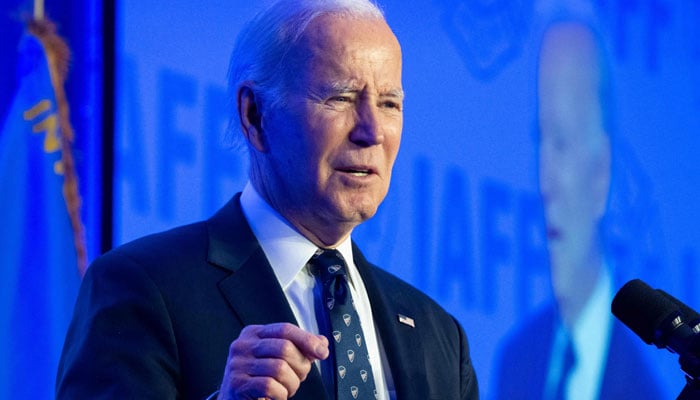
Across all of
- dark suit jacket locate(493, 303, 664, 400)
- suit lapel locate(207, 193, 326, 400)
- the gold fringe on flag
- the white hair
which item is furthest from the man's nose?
dark suit jacket locate(493, 303, 664, 400)

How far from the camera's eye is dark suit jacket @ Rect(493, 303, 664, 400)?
2912mm

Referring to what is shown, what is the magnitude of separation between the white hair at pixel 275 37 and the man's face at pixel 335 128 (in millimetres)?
19

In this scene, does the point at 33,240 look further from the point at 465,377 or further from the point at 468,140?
the point at 468,140

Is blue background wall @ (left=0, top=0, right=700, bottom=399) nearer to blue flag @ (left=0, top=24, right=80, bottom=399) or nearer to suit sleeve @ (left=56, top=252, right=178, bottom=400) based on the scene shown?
blue flag @ (left=0, top=24, right=80, bottom=399)

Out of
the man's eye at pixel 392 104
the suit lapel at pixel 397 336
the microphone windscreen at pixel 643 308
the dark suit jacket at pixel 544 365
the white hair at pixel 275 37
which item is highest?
the white hair at pixel 275 37

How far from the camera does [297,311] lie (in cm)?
172

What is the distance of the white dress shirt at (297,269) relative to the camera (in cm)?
173

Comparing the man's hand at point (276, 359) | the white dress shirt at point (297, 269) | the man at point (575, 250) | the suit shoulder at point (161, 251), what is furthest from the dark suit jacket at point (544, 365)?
the man's hand at point (276, 359)

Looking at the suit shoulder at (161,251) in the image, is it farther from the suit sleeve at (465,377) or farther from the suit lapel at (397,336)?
the suit sleeve at (465,377)

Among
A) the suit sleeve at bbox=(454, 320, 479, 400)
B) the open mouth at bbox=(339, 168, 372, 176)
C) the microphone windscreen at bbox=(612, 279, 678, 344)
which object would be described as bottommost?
the suit sleeve at bbox=(454, 320, 479, 400)

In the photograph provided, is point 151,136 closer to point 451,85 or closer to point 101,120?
point 101,120

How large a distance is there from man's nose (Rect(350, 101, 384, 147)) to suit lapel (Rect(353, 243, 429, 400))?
0.28 m

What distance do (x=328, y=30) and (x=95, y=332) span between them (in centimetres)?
67

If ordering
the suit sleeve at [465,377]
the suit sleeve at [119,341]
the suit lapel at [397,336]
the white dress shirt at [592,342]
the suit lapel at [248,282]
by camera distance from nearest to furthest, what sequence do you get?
the suit sleeve at [119,341], the suit lapel at [248,282], the suit lapel at [397,336], the suit sleeve at [465,377], the white dress shirt at [592,342]
